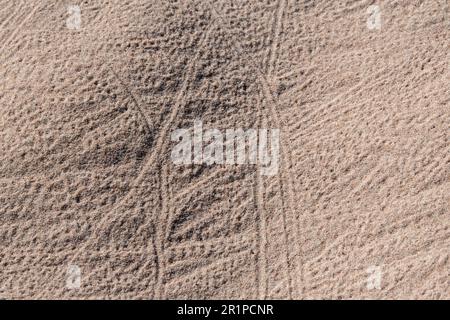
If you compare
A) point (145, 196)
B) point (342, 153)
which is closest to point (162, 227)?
point (145, 196)

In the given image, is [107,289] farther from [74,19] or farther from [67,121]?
[74,19]

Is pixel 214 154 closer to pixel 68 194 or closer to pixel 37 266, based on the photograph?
pixel 68 194

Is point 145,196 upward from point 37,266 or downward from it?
upward

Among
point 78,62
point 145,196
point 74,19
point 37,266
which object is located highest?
point 74,19

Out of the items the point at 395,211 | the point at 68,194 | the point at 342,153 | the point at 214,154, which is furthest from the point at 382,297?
the point at 68,194

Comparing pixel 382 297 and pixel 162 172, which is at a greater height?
pixel 162 172

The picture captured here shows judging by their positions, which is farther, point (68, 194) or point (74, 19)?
point (74, 19)
